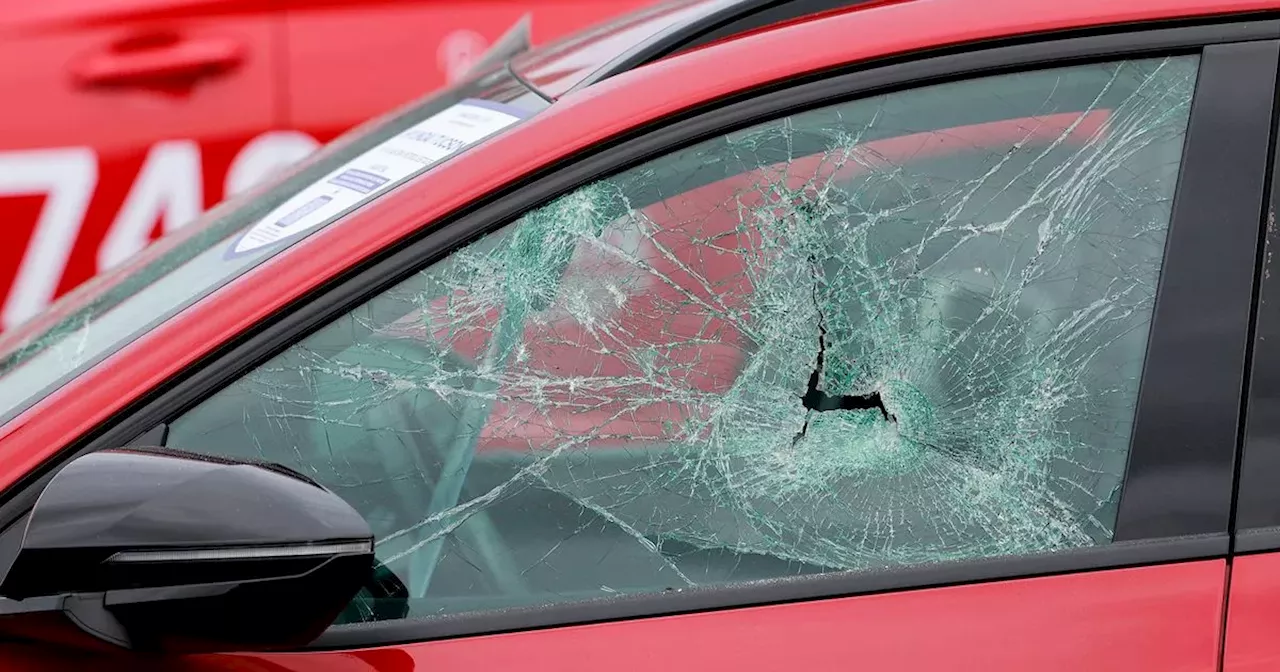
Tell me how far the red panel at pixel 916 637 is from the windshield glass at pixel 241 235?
46 cm

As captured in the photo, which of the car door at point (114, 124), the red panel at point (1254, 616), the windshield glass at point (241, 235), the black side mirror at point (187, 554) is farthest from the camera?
the car door at point (114, 124)

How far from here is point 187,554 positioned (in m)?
1.16

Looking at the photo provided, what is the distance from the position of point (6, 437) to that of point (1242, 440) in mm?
1231


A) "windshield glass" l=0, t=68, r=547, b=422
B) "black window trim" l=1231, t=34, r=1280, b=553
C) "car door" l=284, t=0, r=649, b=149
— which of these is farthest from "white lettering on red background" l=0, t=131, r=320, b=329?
"black window trim" l=1231, t=34, r=1280, b=553

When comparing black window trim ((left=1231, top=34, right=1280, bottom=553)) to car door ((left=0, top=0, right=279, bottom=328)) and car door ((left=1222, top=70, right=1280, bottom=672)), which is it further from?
car door ((left=0, top=0, right=279, bottom=328))

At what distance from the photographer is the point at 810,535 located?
4.58 feet

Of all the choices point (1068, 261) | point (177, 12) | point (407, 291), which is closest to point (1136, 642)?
point (1068, 261)

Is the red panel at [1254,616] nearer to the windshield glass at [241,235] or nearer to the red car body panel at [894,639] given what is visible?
the red car body panel at [894,639]

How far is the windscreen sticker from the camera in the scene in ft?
4.96

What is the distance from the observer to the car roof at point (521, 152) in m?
1.34

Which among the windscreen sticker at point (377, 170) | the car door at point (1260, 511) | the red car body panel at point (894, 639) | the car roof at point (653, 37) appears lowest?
the red car body panel at point (894, 639)

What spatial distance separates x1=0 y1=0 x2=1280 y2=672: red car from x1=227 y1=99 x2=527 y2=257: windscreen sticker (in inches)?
1.2

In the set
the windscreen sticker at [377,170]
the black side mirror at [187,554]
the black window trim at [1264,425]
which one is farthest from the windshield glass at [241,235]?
the black window trim at [1264,425]

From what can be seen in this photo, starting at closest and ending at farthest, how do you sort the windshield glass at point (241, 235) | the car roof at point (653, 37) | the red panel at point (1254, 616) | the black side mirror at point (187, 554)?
the black side mirror at point (187, 554)
the red panel at point (1254, 616)
the windshield glass at point (241, 235)
the car roof at point (653, 37)
